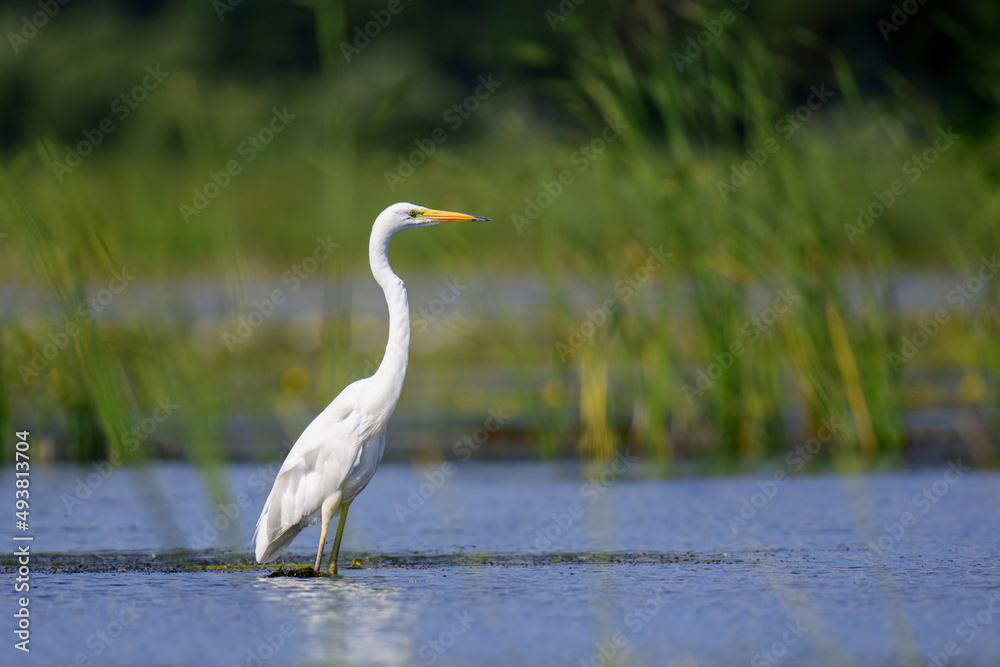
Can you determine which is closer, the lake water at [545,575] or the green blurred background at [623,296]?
the lake water at [545,575]

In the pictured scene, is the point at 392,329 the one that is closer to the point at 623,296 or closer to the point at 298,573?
the point at 298,573

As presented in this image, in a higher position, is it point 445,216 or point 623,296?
point 445,216

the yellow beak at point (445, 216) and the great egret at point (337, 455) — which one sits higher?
the yellow beak at point (445, 216)

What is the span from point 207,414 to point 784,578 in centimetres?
216

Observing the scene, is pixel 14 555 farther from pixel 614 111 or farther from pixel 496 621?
pixel 614 111

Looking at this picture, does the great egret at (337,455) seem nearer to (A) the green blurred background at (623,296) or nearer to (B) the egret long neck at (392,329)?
(B) the egret long neck at (392,329)

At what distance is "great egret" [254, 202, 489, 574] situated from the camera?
17.0 feet

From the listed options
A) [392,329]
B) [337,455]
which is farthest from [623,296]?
[337,455]

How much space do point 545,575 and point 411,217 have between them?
4.85 feet

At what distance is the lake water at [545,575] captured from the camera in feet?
13.2

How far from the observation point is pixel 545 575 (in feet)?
16.3

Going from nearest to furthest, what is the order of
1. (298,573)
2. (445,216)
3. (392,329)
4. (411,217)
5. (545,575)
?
(545,575), (298,573), (392,329), (445,216), (411,217)

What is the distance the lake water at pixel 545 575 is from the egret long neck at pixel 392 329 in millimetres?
672

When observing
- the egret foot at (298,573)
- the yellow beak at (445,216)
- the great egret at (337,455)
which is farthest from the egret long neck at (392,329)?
the egret foot at (298,573)
